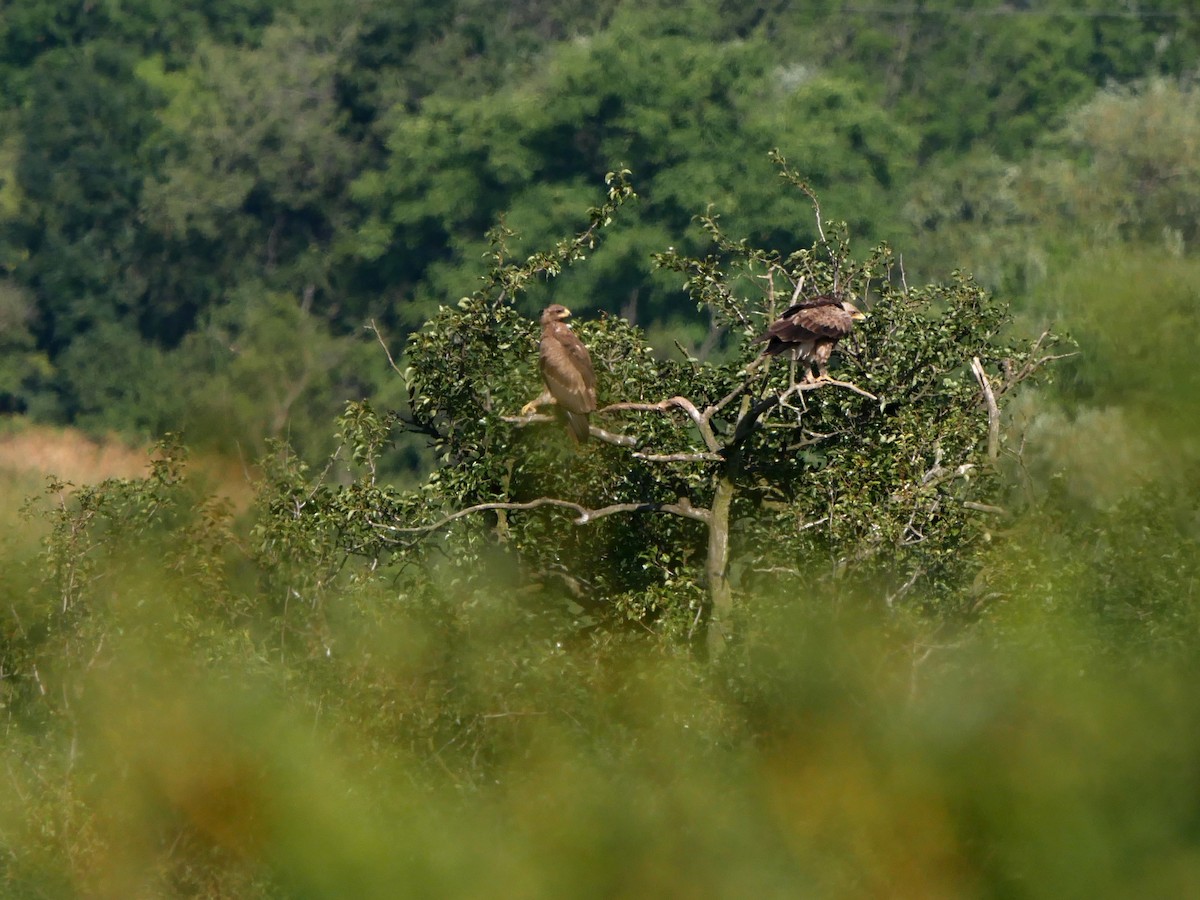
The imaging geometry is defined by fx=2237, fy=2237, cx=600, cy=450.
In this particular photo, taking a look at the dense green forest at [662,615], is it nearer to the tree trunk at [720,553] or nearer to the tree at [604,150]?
the tree trunk at [720,553]

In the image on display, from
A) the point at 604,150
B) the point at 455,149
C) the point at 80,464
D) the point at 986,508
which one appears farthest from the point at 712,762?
the point at 455,149

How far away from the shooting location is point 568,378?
33.8ft

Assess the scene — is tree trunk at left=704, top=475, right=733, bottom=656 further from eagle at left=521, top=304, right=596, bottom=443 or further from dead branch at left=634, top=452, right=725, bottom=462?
eagle at left=521, top=304, right=596, bottom=443

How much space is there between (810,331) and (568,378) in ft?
3.80

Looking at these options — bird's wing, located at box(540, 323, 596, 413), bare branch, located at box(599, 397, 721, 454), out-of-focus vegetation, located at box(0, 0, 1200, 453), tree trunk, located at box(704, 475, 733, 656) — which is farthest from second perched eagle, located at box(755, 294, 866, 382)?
out-of-focus vegetation, located at box(0, 0, 1200, 453)

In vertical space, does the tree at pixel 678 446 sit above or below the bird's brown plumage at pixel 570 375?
below

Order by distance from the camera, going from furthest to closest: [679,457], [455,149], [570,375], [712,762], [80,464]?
[455,149], [80,464], [570,375], [679,457], [712,762]

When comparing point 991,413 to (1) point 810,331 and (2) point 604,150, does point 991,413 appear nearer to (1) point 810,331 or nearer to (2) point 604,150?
(1) point 810,331

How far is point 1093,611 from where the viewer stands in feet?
20.5

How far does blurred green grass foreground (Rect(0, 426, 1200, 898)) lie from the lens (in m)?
5.29

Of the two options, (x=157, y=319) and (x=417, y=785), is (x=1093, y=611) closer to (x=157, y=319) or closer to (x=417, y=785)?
(x=417, y=785)

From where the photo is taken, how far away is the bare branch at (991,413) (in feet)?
33.3

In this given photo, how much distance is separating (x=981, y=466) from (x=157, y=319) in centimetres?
4015

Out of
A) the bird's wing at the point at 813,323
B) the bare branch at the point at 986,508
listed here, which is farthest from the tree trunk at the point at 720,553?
the bare branch at the point at 986,508
